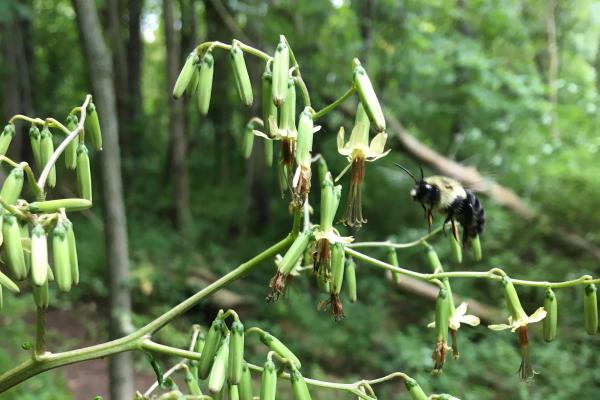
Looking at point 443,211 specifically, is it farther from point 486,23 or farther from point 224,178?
point 224,178

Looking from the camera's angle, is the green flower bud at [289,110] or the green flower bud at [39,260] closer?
the green flower bud at [39,260]

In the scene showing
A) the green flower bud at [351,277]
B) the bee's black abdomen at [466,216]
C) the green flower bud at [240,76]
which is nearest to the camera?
the green flower bud at [240,76]

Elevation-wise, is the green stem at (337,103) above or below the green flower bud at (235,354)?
above

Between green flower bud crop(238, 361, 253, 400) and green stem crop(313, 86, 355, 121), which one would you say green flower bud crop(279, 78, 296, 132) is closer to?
green stem crop(313, 86, 355, 121)

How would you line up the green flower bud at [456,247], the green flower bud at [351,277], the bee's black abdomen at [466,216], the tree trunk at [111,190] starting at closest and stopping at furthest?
1. the green flower bud at [351,277]
2. the green flower bud at [456,247]
3. the bee's black abdomen at [466,216]
4. the tree trunk at [111,190]

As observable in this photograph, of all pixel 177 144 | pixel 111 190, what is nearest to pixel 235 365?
pixel 111 190

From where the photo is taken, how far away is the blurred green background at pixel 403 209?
5211mm

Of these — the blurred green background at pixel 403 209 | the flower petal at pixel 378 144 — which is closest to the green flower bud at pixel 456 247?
the flower petal at pixel 378 144

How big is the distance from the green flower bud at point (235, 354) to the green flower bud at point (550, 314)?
0.63 metres

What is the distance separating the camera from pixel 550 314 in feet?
4.28

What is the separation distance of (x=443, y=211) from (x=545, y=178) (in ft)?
16.1

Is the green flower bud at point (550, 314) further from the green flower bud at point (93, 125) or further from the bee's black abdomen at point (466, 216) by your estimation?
the green flower bud at point (93, 125)

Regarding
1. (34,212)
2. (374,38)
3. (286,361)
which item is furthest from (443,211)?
(374,38)

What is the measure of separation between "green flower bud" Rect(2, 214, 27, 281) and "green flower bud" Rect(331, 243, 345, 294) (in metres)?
0.53
